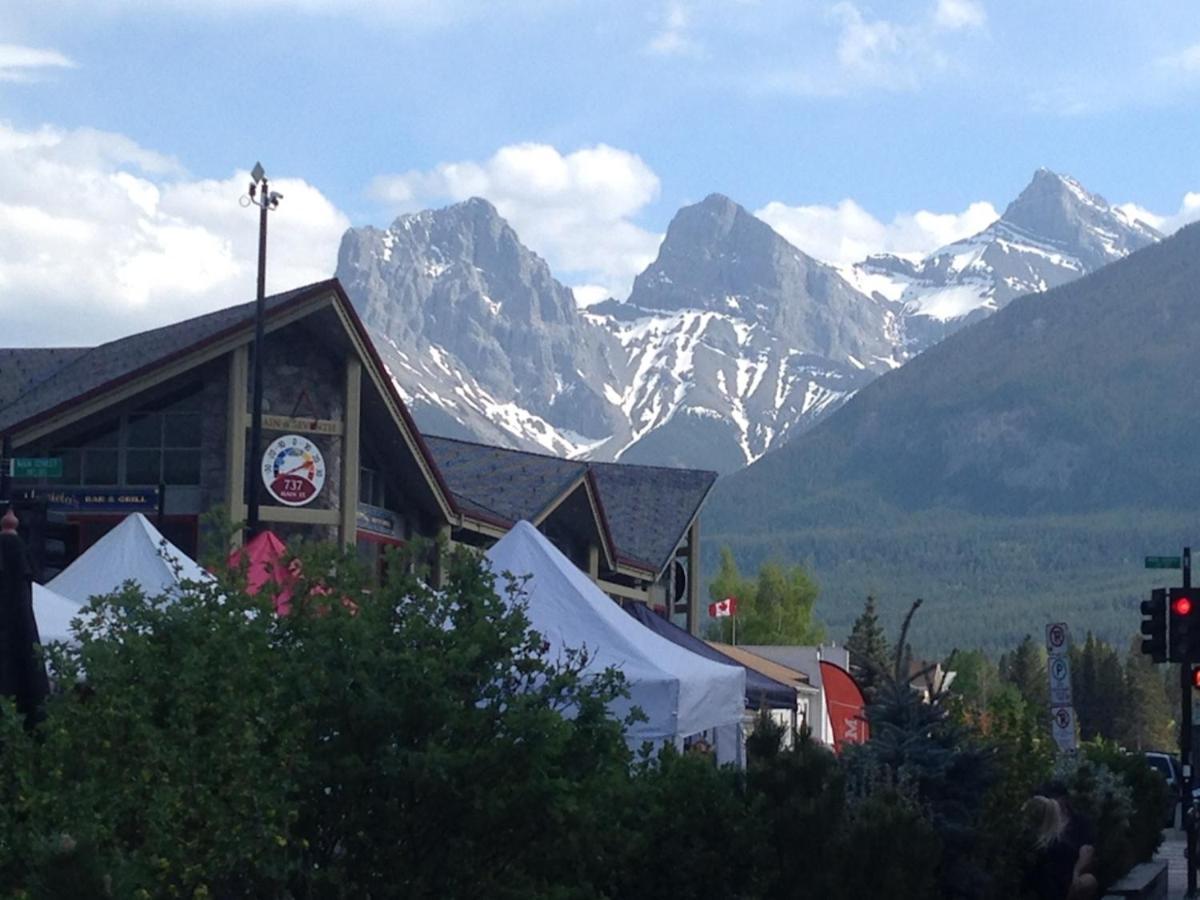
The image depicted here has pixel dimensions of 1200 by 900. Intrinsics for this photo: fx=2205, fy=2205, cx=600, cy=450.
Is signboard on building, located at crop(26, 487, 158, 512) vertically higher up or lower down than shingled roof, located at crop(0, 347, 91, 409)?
lower down

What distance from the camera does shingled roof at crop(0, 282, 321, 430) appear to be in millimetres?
37719

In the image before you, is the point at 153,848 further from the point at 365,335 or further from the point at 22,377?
the point at 22,377

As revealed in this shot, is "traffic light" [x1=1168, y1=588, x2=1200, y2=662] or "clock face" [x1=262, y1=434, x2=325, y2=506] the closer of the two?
"traffic light" [x1=1168, y1=588, x2=1200, y2=662]

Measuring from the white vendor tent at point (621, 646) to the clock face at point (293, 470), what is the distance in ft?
61.9

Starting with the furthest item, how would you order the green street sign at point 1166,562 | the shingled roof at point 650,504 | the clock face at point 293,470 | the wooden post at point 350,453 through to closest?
1. the shingled roof at point 650,504
2. the wooden post at point 350,453
3. the clock face at point 293,470
4. the green street sign at point 1166,562

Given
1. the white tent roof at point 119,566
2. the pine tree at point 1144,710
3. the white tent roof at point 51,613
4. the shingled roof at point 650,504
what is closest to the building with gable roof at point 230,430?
the white tent roof at point 119,566

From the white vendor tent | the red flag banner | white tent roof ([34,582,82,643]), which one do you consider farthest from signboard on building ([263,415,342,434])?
white tent roof ([34,582,82,643])

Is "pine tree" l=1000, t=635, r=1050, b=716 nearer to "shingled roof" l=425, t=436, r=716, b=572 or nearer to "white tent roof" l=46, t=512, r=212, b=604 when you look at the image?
"shingled roof" l=425, t=436, r=716, b=572

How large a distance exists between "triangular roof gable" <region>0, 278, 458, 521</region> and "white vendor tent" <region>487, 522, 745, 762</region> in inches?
688

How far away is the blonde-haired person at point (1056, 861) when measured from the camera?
14930 mm

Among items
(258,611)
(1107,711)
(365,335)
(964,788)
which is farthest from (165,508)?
(1107,711)

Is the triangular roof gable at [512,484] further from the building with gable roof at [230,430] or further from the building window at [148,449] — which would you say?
the building window at [148,449]

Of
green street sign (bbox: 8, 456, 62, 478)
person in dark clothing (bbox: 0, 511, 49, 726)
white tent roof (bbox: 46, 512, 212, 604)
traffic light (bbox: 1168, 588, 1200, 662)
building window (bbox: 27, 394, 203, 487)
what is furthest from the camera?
building window (bbox: 27, 394, 203, 487)

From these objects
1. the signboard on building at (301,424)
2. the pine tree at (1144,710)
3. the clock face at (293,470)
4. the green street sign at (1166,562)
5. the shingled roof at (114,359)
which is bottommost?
the pine tree at (1144,710)
